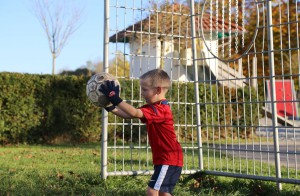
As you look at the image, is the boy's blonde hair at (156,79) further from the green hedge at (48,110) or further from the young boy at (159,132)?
the green hedge at (48,110)

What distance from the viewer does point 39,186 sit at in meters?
5.62

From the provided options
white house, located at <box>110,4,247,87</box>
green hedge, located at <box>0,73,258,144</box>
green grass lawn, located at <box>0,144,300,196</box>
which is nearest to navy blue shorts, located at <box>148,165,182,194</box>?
green grass lawn, located at <box>0,144,300,196</box>

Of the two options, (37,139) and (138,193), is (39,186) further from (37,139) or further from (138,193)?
(37,139)

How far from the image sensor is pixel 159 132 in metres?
4.27

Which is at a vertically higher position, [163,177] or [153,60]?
[153,60]

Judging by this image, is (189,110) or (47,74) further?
(189,110)

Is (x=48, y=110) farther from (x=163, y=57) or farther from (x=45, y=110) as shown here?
(x=163, y=57)

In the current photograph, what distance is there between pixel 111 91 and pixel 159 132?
2.08ft

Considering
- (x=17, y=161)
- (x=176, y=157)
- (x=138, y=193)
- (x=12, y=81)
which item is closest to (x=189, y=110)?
(x=12, y=81)

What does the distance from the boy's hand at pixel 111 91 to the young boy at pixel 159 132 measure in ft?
0.12

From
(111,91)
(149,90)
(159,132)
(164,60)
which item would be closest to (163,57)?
(164,60)

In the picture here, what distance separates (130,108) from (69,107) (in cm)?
1025

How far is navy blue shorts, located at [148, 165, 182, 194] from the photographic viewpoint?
13.7 feet

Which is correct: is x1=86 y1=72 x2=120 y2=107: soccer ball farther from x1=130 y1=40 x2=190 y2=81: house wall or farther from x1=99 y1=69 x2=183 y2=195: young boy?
x1=130 y1=40 x2=190 y2=81: house wall
